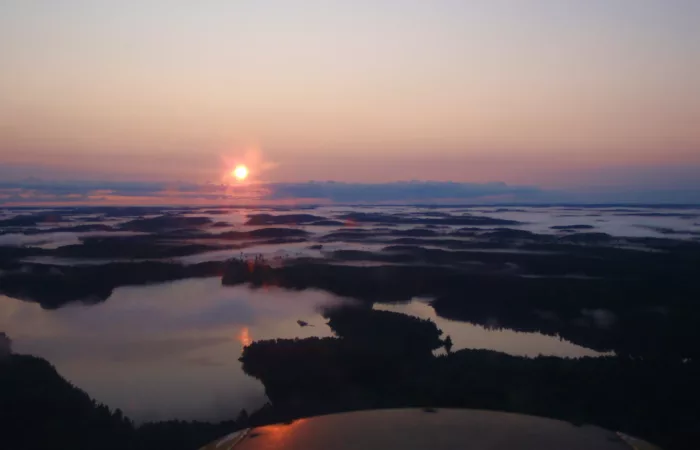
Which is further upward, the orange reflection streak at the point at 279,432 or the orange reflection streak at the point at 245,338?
the orange reflection streak at the point at 279,432

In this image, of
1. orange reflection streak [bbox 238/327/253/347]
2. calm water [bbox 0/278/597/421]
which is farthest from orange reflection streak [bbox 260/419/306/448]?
orange reflection streak [bbox 238/327/253/347]

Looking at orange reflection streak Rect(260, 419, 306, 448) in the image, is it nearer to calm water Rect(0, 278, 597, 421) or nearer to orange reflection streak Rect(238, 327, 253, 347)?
calm water Rect(0, 278, 597, 421)

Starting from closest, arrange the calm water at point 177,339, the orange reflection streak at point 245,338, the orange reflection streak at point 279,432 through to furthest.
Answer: the orange reflection streak at point 279,432, the calm water at point 177,339, the orange reflection streak at point 245,338

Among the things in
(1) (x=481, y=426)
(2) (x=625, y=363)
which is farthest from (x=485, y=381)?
(1) (x=481, y=426)

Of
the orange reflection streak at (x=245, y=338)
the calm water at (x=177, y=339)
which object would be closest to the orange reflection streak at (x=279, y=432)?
the calm water at (x=177, y=339)

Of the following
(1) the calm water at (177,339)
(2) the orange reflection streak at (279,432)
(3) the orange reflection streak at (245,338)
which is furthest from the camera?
(3) the orange reflection streak at (245,338)

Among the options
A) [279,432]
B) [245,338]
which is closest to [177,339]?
[245,338]

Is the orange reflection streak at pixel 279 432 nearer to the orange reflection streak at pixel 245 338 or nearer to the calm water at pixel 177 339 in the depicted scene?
the calm water at pixel 177 339

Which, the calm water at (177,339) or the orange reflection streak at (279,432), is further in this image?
the calm water at (177,339)
